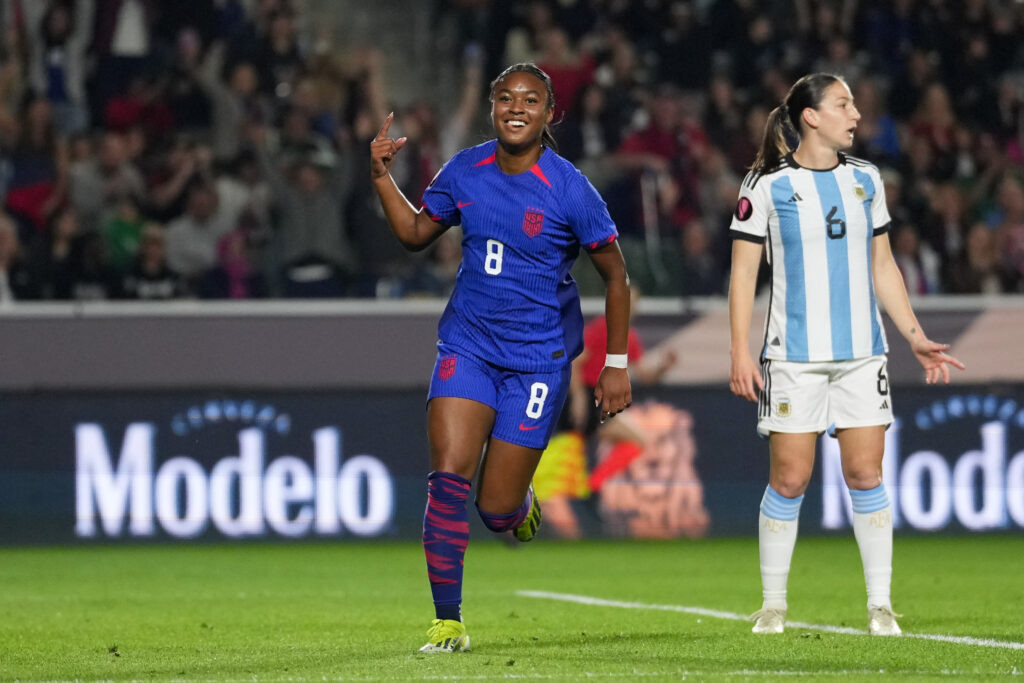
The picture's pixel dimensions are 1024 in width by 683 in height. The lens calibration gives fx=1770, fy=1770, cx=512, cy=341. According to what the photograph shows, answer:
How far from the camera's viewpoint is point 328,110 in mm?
15164

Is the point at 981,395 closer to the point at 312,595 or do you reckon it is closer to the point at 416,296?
the point at 416,296

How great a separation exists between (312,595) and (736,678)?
4094mm

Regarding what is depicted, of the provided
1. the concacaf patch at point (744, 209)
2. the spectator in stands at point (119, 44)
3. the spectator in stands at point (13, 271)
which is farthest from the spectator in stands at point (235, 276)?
the concacaf patch at point (744, 209)

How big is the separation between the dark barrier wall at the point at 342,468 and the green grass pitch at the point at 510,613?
0.17 m

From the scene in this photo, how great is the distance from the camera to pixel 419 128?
1505 cm

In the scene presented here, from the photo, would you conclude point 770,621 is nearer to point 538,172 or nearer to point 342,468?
point 538,172

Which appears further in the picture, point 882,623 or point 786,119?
point 786,119

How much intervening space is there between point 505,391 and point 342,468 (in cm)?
615

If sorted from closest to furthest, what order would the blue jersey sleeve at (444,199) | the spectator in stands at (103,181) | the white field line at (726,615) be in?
the white field line at (726,615)
the blue jersey sleeve at (444,199)
the spectator in stands at (103,181)

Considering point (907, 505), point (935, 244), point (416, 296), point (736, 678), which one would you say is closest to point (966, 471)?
point (907, 505)

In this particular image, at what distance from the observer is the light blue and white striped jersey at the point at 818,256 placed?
6.60m

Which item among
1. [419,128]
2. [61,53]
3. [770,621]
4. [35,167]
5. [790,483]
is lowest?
[770,621]

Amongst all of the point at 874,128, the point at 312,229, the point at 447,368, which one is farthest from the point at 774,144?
the point at 874,128

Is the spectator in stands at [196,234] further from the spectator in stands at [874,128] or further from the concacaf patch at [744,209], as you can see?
the concacaf patch at [744,209]
